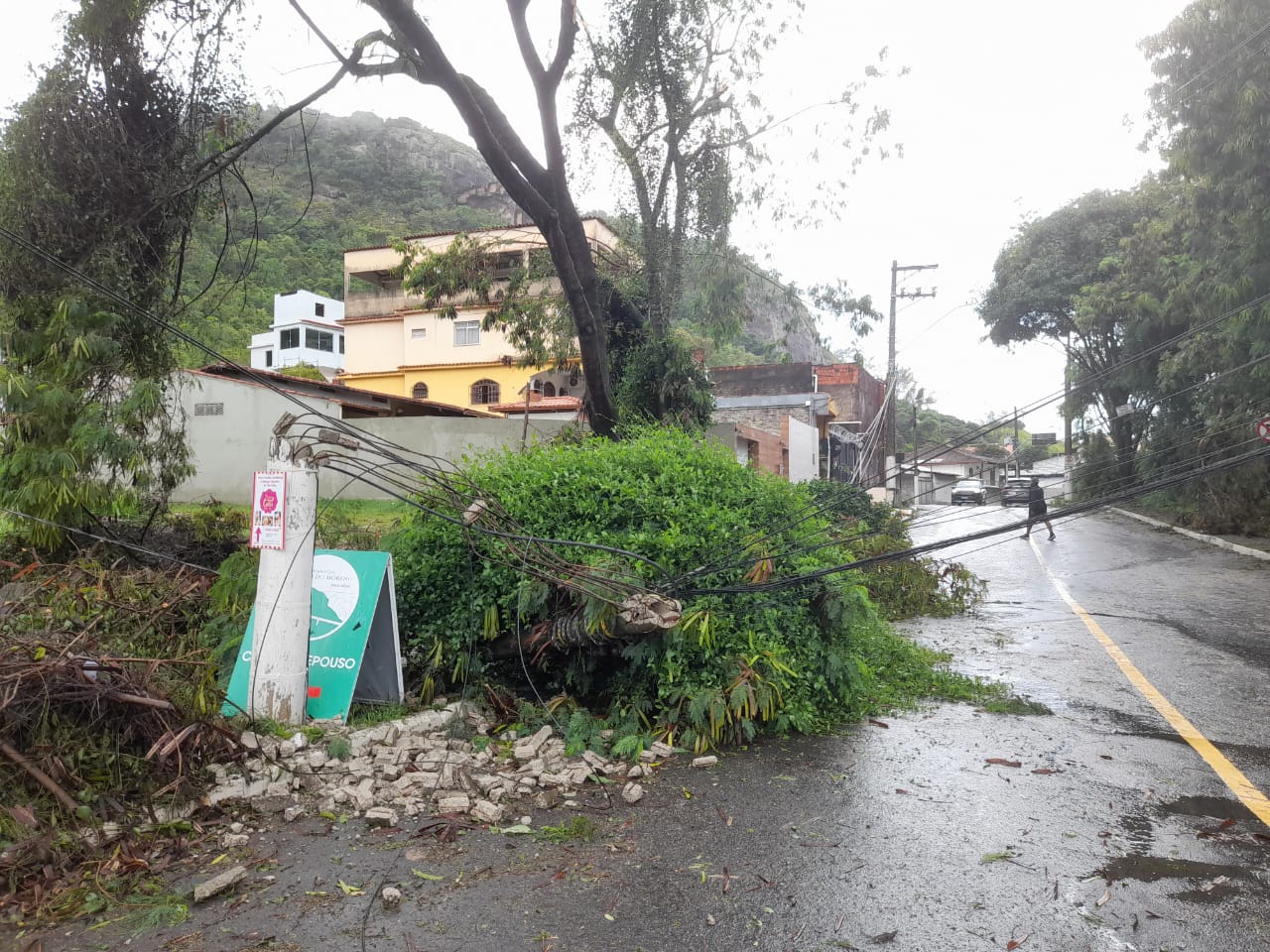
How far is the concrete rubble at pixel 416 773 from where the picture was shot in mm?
4582

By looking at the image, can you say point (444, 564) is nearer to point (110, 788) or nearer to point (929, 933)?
point (110, 788)

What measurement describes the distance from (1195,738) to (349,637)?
5653 millimetres

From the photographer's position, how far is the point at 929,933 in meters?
3.31

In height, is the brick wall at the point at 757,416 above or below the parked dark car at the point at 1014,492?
above

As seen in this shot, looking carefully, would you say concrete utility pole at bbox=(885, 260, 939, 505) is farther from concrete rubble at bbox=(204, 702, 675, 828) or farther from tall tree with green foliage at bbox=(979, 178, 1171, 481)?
concrete rubble at bbox=(204, 702, 675, 828)

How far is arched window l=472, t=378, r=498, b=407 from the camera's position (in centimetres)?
3947

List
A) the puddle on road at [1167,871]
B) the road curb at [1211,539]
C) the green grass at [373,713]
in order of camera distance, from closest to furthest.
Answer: the puddle on road at [1167,871] → the green grass at [373,713] → the road curb at [1211,539]

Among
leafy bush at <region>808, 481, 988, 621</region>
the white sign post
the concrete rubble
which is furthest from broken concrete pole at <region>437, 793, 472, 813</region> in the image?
leafy bush at <region>808, 481, 988, 621</region>

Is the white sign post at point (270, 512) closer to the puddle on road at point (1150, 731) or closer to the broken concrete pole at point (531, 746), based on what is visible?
the broken concrete pole at point (531, 746)

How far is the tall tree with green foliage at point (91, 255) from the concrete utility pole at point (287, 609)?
3.82 m

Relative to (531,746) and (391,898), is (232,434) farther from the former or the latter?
(391,898)

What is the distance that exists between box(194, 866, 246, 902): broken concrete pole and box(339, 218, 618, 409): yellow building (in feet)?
113

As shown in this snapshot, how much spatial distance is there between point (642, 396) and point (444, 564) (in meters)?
8.01

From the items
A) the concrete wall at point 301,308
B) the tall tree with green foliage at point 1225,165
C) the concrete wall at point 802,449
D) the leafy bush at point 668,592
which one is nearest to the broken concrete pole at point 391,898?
the leafy bush at point 668,592
